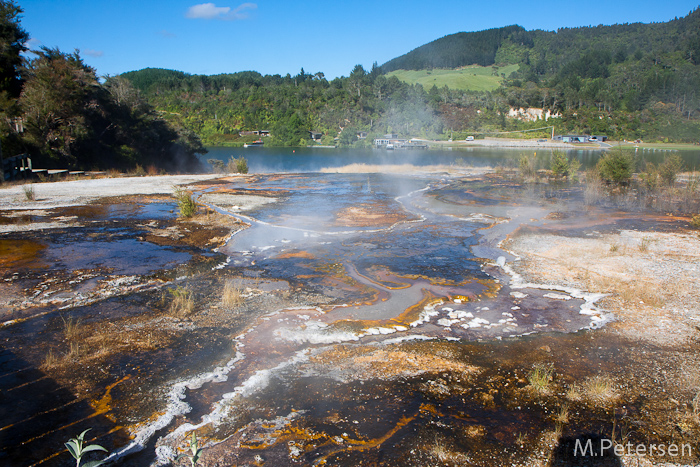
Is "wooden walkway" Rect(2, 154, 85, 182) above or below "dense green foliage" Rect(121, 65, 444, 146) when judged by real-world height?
below

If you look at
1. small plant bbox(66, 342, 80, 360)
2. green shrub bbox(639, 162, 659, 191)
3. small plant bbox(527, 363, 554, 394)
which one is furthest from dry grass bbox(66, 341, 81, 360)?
green shrub bbox(639, 162, 659, 191)

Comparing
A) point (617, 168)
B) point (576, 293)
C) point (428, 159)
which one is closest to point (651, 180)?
point (617, 168)

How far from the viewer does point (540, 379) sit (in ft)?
18.8

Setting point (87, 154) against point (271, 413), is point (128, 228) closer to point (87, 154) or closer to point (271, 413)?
point (271, 413)

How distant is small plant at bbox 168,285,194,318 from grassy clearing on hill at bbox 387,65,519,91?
15747 cm

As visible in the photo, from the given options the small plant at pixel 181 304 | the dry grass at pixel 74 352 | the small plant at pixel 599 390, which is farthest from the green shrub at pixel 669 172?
the dry grass at pixel 74 352

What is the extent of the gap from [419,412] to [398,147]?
88.1 m

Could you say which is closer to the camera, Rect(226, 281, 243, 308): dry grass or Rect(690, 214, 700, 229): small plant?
Rect(226, 281, 243, 308): dry grass

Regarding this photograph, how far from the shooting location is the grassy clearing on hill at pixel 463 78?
159 m

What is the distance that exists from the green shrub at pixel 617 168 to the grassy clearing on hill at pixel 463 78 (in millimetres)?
137424

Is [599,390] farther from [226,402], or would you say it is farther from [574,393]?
[226,402]

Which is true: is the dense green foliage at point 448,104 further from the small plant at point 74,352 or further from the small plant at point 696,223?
the small plant at point 74,352

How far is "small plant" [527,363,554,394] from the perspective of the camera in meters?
5.62

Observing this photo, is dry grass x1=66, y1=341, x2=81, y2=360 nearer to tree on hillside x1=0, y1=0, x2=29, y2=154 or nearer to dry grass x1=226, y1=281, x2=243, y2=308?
dry grass x1=226, y1=281, x2=243, y2=308
